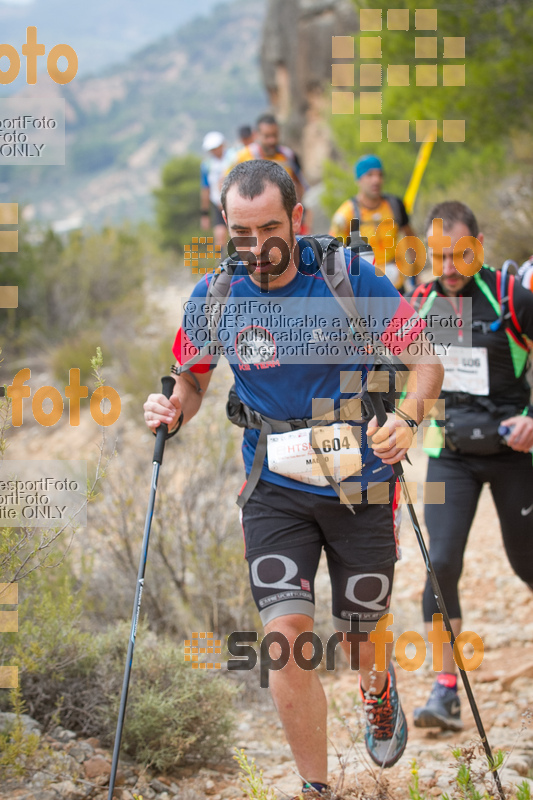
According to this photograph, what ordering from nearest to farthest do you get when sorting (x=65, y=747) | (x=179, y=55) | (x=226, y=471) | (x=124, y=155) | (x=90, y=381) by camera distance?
(x=65, y=747) < (x=226, y=471) < (x=90, y=381) < (x=124, y=155) < (x=179, y=55)

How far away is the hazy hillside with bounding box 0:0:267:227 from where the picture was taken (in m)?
120

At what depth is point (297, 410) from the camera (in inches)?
116

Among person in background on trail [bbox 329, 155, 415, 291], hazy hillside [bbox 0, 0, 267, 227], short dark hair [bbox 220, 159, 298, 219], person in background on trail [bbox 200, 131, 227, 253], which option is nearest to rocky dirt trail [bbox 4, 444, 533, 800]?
short dark hair [bbox 220, 159, 298, 219]

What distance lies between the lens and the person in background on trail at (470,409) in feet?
11.7

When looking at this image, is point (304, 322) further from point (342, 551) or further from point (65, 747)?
point (65, 747)

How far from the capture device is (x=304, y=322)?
2.89 meters

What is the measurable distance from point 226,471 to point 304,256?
7.91ft

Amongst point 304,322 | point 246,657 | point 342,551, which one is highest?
point 304,322

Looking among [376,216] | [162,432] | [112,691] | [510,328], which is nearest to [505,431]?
[510,328]

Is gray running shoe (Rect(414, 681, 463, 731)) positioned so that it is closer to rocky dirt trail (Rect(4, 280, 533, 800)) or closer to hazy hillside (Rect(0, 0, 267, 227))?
rocky dirt trail (Rect(4, 280, 533, 800))

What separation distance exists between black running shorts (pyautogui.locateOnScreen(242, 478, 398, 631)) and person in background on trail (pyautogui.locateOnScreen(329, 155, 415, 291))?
3.85 m

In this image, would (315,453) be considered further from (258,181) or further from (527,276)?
(527,276)

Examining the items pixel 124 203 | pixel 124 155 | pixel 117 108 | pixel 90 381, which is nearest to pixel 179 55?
pixel 117 108

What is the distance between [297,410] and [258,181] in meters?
0.86
